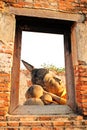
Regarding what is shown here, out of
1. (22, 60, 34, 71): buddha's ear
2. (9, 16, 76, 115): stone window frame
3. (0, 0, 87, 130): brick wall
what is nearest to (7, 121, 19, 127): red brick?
(0, 0, 87, 130): brick wall

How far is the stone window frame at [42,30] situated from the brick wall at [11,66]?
167mm

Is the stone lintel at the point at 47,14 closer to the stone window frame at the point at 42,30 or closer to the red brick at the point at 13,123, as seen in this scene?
the stone window frame at the point at 42,30

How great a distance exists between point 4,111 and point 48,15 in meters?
1.96

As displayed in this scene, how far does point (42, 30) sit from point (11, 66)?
1096mm

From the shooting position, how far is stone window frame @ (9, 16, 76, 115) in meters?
3.56

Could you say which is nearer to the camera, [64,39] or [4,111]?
[4,111]

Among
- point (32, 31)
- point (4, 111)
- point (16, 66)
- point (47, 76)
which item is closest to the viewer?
point (4, 111)

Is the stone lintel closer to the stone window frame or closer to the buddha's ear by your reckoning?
the stone window frame

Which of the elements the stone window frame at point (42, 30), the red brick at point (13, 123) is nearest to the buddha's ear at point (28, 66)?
the stone window frame at point (42, 30)

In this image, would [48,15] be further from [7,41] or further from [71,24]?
[7,41]

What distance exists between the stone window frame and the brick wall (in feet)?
0.55

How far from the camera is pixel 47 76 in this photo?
26.3ft

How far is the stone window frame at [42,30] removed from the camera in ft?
11.7

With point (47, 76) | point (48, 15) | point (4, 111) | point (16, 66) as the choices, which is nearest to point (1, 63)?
point (16, 66)
